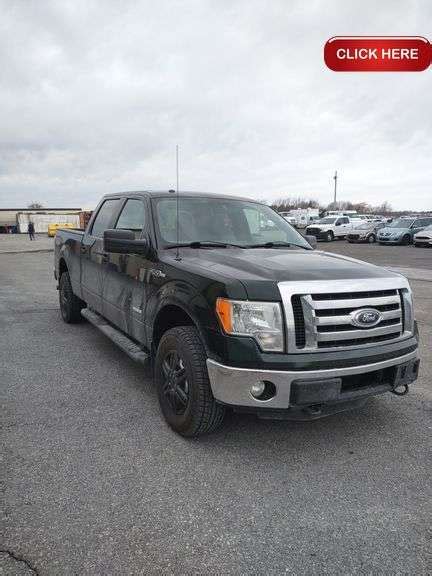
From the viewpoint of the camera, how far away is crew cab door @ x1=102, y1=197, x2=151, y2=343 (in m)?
3.82

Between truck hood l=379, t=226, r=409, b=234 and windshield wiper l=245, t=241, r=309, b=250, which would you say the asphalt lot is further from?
truck hood l=379, t=226, r=409, b=234

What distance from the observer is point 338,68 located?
7.50m

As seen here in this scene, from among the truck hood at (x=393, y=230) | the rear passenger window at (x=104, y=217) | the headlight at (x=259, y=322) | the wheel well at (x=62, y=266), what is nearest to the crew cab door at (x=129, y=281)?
the rear passenger window at (x=104, y=217)

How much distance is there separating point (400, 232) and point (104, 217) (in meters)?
26.3

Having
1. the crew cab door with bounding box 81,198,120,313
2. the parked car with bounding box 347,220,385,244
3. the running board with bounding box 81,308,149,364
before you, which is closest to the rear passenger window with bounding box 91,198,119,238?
the crew cab door with bounding box 81,198,120,313

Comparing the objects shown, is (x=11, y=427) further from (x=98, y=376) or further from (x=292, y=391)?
(x=292, y=391)

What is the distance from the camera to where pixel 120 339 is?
4.21m

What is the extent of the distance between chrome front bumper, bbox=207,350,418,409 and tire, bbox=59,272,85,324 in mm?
4074

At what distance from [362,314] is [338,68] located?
6.18 metres

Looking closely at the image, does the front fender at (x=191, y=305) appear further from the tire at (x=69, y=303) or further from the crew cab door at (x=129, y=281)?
the tire at (x=69, y=303)

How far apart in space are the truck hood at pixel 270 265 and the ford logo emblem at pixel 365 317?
0.24 meters

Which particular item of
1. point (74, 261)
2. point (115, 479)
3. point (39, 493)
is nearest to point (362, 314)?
point (115, 479)

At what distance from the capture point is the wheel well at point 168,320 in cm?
329

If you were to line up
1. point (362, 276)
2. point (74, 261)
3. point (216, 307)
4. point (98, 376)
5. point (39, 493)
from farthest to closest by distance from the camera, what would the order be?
point (74, 261)
point (98, 376)
point (362, 276)
point (216, 307)
point (39, 493)
